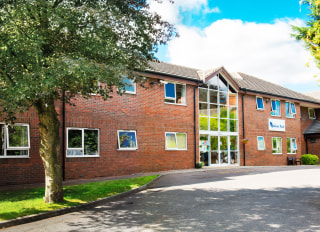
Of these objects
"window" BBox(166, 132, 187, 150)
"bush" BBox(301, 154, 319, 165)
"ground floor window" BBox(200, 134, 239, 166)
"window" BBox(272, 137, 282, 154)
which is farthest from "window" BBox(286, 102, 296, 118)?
"window" BBox(166, 132, 187, 150)

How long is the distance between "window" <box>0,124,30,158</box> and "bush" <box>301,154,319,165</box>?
79.1 feet

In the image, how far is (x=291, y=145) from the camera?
28.1 meters

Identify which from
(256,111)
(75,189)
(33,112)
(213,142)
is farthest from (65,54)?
(256,111)

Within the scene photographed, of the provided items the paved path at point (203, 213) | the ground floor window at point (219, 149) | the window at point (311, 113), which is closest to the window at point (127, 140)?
the ground floor window at point (219, 149)

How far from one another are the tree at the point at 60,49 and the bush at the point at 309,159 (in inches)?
916

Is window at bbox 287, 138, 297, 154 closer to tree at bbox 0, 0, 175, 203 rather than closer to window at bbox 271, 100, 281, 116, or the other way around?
window at bbox 271, 100, 281, 116

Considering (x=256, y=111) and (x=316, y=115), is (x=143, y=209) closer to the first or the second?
(x=256, y=111)

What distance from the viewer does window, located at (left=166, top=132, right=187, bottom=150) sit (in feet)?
63.3

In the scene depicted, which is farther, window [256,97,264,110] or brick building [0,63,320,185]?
window [256,97,264,110]

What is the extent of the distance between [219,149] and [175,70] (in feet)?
21.4

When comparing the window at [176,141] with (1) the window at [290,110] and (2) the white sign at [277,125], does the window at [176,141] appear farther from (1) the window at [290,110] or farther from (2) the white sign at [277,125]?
(1) the window at [290,110]

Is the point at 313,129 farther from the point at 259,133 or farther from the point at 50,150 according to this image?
the point at 50,150

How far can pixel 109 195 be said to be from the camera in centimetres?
996

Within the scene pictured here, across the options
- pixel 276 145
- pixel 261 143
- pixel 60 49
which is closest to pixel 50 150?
pixel 60 49
